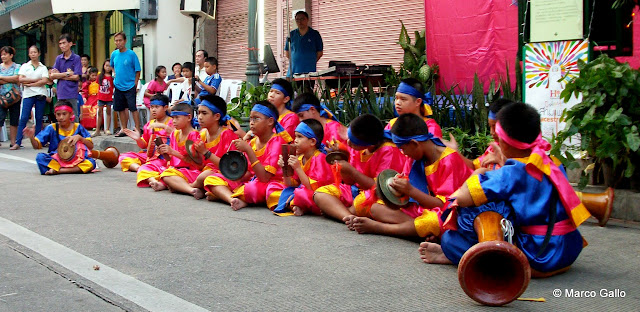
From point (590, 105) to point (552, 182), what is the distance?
6.97ft

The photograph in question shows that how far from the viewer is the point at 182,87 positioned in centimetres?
1308

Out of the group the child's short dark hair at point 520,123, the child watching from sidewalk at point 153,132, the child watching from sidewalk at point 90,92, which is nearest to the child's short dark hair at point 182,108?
the child watching from sidewalk at point 153,132

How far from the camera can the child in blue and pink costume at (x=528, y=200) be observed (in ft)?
13.1

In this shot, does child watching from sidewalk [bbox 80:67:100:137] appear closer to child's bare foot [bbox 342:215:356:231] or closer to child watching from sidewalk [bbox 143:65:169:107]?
child watching from sidewalk [bbox 143:65:169:107]

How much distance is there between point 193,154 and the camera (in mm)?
7992

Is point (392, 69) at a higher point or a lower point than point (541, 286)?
higher

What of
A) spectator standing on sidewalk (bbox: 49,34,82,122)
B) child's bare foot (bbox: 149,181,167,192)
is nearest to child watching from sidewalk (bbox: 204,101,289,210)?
child's bare foot (bbox: 149,181,167,192)

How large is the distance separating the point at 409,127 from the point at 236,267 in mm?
1541

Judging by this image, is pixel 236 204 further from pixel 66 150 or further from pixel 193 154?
pixel 66 150

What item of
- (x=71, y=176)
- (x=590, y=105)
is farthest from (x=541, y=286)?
(x=71, y=176)

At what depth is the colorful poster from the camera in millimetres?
6730

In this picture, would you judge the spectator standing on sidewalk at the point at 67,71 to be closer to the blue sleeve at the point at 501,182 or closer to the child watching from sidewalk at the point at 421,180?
the child watching from sidewalk at the point at 421,180

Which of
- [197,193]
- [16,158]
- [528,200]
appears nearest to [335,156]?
[528,200]

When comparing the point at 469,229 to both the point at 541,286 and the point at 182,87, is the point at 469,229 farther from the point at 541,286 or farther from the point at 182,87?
the point at 182,87
